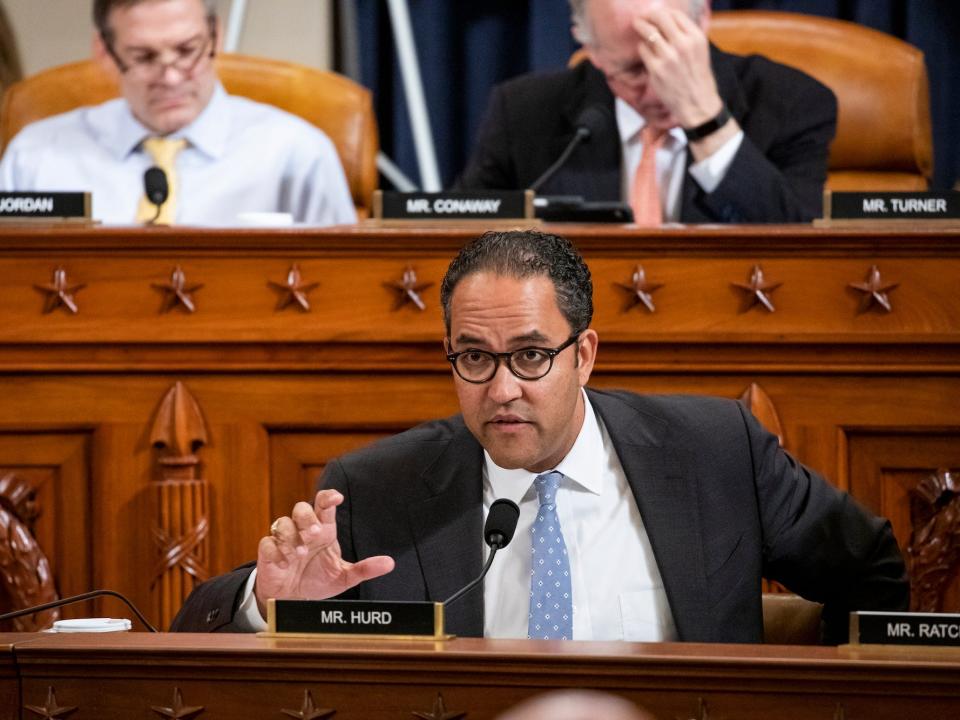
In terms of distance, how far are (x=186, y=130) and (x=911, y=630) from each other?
2489mm

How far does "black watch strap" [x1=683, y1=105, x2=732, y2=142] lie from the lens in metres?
3.07

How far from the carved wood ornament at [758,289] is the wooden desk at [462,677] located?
1062 millimetres

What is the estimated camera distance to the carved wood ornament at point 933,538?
2363mm

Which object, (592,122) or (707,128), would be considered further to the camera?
(592,122)

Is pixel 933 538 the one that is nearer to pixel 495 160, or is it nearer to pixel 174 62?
pixel 495 160

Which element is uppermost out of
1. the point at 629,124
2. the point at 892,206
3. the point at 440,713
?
the point at 629,124

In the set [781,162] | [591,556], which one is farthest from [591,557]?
[781,162]

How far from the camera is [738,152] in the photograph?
3041 mm

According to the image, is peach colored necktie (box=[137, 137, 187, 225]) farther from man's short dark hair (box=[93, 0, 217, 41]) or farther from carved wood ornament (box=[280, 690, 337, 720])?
carved wood ornament (box=[280, 690, 337, 720])

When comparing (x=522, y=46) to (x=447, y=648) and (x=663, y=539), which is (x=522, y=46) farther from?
(x=447, y=648)

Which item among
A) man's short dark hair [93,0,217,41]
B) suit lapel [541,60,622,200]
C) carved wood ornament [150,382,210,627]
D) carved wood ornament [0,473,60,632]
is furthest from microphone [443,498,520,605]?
man's short dark hair [93,0,217,41]

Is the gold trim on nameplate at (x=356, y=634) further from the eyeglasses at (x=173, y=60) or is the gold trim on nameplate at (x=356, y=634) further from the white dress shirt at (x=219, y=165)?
the eyeglasses at (x=173, y=60)

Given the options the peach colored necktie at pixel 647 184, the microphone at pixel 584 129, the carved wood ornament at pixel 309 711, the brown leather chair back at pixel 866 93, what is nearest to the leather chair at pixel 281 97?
the microphone at pixel 584 129

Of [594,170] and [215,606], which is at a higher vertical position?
[594,170]
